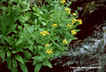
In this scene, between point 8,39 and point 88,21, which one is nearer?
point 8,39

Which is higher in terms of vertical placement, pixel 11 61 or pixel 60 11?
pixel 60 11

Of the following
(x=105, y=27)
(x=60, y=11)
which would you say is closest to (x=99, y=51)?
(x=105, y=27)

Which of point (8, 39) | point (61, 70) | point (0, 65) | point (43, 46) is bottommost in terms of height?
point (61, 70)

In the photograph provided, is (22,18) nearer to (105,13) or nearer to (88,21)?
(88,21)

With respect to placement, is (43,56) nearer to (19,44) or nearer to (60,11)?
(19,44)

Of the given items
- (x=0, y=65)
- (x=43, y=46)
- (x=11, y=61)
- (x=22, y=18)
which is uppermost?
(x=22, y=18)

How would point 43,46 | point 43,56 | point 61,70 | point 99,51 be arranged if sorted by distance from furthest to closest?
point 99,51, point 61,70, point 43,46, point 43,56

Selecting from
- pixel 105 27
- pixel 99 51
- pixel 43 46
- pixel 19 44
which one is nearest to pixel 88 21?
pixel 105 27

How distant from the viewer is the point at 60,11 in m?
2.48

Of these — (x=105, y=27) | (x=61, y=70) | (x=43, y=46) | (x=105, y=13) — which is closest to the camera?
(x=43, y=46)

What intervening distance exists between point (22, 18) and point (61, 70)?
1122mm

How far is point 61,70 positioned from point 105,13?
2.13 meters

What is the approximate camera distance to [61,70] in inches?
105

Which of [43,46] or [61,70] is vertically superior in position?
[43,46]
